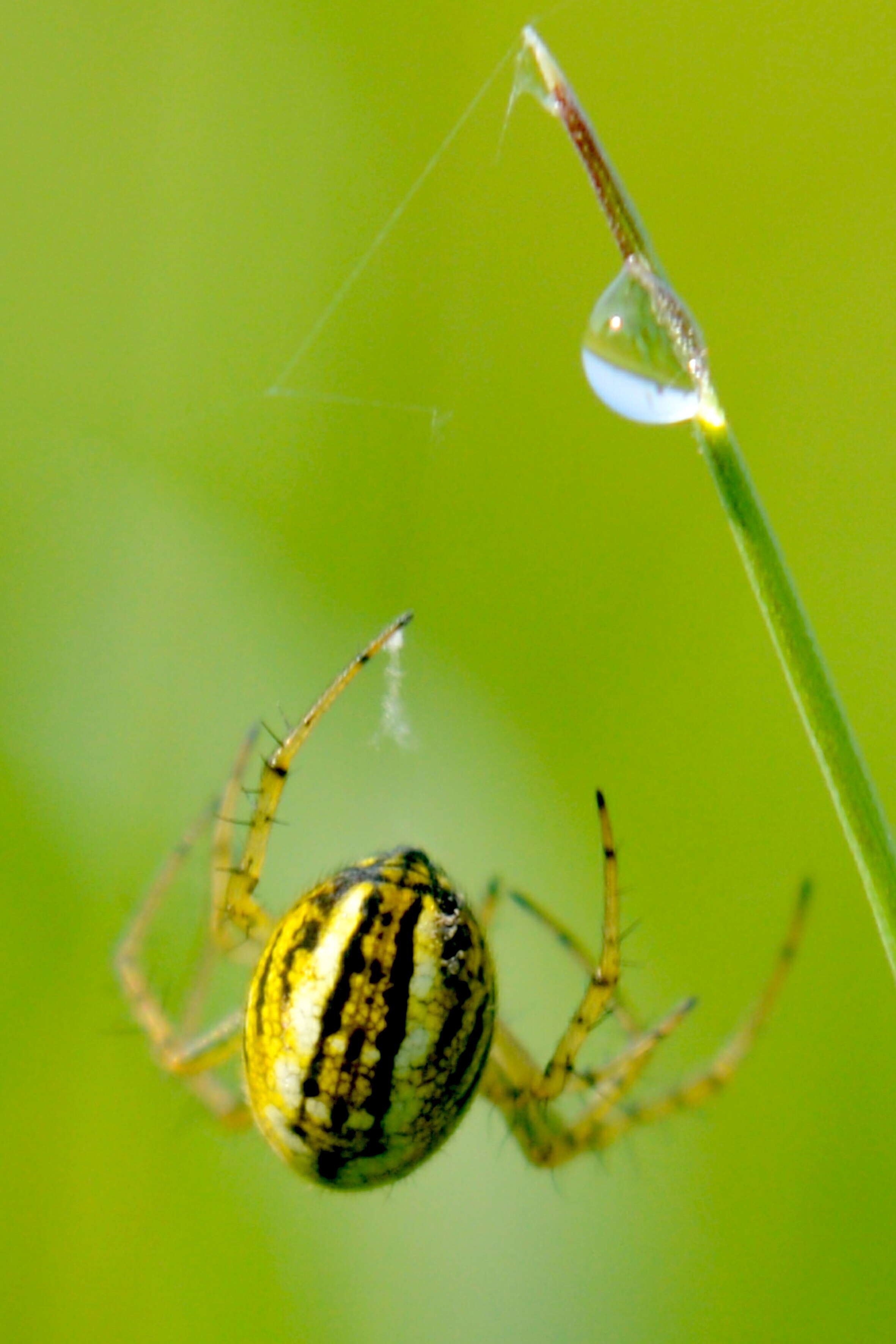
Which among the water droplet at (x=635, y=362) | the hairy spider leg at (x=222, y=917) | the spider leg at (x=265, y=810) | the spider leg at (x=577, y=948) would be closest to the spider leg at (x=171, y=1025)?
the hairy spider leg at (x=222, y=917)

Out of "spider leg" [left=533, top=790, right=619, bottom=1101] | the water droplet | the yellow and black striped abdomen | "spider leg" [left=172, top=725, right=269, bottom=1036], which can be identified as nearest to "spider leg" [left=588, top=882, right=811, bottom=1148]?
"spider leg" [left=533, top=790, right=619, bottom=1101]

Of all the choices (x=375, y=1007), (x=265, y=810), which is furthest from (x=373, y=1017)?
(x=265, y=810)

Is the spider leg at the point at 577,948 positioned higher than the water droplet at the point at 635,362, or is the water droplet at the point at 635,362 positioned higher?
the water droplet at the point at 635,362

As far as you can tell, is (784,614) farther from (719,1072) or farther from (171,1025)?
(171,1025)

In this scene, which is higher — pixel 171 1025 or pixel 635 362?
pixel 635 362

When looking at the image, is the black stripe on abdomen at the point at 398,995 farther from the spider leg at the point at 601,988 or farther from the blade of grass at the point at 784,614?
the blade of grass at the point at 784,614

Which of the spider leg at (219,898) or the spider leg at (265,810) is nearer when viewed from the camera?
the spider leg at (265,810)

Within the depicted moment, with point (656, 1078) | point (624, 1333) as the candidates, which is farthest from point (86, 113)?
point (624, 1333)
